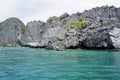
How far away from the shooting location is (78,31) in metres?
107

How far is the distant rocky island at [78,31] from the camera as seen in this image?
289ft

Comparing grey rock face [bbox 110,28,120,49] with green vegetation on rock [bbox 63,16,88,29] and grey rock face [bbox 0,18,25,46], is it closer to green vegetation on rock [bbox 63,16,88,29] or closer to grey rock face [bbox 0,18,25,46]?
green vegetation on rock [bbox 63,16,88,29]

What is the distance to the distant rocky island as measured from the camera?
88.1 meters

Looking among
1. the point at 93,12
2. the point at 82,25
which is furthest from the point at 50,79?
the point at 93,12

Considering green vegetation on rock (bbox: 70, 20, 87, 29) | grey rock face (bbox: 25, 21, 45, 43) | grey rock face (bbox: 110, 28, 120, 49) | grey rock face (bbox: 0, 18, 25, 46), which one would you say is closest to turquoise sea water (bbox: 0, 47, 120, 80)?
grey rock face (bbox: 110, 28, 120, 49)

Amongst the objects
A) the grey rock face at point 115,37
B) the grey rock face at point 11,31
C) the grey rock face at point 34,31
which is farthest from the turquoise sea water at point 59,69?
the grey rock face at point 11,31

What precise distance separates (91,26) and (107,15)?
15.1 metres

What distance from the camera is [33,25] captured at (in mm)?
160875

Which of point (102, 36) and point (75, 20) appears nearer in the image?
point (102, 36)

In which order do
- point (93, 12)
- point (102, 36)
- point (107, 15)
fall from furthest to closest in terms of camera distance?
point (93, 12)
point (107, 15)
point (102, 36)

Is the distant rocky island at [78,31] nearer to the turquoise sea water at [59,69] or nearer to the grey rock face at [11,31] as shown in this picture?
the grey rock face at [11,31]

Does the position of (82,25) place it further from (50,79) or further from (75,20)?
(50,79)

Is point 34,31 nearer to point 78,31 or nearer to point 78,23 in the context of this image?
point 78,23

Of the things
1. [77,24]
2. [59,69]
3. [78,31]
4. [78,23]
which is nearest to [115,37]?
[78,31]
